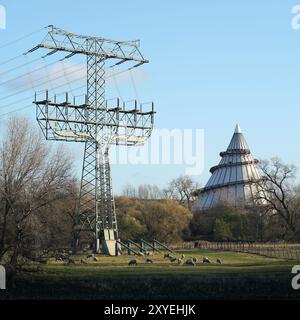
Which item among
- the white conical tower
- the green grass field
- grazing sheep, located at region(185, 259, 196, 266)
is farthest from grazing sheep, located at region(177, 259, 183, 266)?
the white conical tower

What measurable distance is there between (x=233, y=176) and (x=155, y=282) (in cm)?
8792

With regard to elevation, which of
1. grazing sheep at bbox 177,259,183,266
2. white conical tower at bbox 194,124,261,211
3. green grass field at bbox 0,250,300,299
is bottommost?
green grass field at bbox 0,250,300,299

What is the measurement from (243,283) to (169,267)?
775 cm

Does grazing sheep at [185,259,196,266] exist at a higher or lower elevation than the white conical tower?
lower

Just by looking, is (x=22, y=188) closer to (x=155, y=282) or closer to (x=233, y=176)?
(x=155, y=282)

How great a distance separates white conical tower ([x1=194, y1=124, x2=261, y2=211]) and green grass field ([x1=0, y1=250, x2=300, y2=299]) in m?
73.9

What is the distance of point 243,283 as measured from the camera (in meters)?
33.8

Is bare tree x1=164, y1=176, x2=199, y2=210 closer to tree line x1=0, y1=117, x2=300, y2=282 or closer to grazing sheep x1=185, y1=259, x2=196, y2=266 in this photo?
tree line x1=0, y1=117, x2=300, y2=282

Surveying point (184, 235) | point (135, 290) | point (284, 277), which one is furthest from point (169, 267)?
point (184, 235)

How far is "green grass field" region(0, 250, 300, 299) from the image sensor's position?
1321 inches

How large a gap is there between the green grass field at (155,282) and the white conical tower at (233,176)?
73881 mm

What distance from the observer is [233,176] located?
122 meters

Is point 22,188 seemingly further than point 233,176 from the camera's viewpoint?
No

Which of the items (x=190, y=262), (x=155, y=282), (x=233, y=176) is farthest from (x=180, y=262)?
(x=233, y=176)
